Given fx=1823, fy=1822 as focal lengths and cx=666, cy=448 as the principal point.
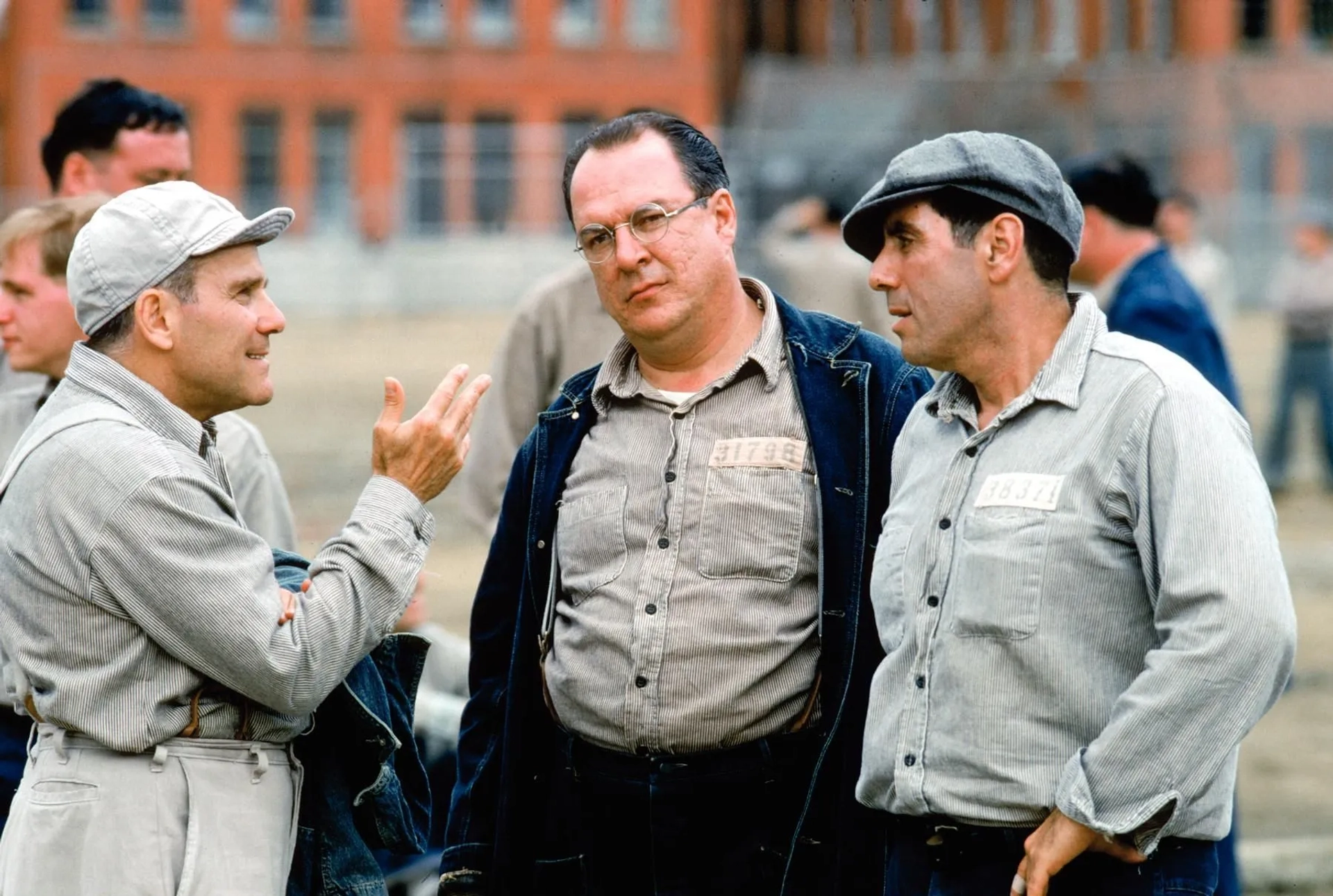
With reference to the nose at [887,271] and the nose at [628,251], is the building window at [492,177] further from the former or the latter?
the nose at [887,271]

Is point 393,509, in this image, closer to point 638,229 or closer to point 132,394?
point 132,394

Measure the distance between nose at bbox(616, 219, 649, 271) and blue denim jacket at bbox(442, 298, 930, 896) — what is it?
13.8 inches

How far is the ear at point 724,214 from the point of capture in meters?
3.79

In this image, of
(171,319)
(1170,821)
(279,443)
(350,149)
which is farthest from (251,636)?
(350,149)

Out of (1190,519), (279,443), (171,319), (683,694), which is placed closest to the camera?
(1190,519)

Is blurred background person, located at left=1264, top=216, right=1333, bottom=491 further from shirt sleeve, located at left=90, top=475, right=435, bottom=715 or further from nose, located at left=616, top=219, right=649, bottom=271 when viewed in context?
shirt sleeve, located at left=90, top=475, right=435, bottom=715

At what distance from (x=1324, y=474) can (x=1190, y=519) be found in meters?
13.3

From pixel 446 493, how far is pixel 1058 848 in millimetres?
13316

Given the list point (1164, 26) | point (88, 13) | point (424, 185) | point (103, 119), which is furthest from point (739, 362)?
point (88, 13)

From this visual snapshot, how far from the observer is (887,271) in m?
3.24

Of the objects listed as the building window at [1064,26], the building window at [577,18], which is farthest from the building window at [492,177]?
the building window at [1064,26]

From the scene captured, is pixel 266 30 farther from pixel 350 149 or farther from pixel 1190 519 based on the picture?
pixel 1190 519

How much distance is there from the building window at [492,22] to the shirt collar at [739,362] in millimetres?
40602

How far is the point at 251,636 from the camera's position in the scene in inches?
122
